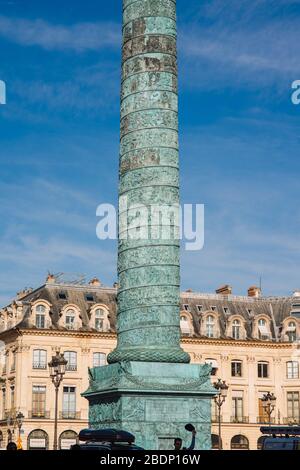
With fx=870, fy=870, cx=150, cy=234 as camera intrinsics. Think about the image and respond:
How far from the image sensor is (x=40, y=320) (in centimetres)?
4975

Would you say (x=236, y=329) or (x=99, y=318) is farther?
(x=236, y=329)

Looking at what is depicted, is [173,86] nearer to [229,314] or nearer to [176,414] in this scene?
[176,414]

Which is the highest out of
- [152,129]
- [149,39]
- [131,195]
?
[149,39]

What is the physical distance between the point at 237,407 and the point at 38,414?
1237 cm

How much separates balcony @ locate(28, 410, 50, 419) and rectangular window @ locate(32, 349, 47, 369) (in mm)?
2491

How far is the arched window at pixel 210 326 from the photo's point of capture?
176ft

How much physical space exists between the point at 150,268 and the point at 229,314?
35279 millimetres

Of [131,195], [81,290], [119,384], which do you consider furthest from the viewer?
[81,290]

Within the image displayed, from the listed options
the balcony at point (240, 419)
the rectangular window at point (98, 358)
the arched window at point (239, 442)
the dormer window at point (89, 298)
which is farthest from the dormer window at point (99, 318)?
the arched window at point (239, 442)

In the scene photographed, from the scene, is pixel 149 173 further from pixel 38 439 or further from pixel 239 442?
pixel 239 442

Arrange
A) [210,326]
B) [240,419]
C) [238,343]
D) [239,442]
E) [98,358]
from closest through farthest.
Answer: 1. [98,358]
2. [239,442]
3. [240,419]
4. [238,343]
5. [210,326]

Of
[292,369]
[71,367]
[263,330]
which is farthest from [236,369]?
[71,367]

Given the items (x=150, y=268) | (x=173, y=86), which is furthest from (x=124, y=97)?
(x=150, y=268)

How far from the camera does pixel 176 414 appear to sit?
20062mm
